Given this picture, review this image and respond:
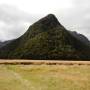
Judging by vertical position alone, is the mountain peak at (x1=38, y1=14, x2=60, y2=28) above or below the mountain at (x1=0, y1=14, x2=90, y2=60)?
above

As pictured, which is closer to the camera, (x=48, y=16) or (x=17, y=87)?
(x=17, y=87)

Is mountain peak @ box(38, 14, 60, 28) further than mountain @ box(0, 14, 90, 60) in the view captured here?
Yes

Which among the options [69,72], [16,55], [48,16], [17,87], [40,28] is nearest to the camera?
[17,87]

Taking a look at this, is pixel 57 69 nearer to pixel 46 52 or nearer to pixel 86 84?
pixel 86 84

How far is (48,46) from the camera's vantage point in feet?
383

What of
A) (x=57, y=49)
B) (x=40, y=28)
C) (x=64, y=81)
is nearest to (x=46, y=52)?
(x=57, y=49)

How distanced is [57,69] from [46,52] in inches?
2823

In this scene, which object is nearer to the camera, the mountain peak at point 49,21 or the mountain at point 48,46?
the mountain at point 48,46

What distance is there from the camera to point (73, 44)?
12481 centimetres

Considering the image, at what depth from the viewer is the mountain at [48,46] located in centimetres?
11069

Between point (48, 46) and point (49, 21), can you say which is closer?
point (48, 46)

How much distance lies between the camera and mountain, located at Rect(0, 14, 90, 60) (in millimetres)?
110688

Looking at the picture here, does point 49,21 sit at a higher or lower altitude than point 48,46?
higher

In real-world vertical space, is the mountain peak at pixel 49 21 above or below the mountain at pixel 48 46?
Result: above
